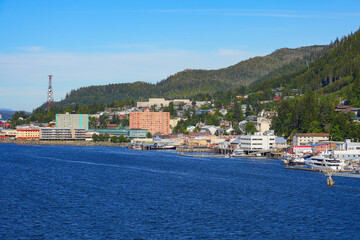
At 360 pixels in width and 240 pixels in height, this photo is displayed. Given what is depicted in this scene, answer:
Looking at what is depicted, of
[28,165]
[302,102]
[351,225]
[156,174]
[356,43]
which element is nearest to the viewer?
[351,225]

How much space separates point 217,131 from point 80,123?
50.7 metres

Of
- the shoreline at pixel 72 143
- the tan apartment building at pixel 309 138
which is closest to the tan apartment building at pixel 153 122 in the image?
the shoreline at pixel 72 143

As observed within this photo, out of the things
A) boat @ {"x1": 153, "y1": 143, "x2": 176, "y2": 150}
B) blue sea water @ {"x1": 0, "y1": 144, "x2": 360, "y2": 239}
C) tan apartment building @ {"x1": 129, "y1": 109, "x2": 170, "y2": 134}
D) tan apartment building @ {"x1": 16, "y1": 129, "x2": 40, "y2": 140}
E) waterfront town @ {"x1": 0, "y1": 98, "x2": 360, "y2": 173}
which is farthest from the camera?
tan apartment building @ {"x1": 129, "y1": 109, "x2": 170, "y2": 134}

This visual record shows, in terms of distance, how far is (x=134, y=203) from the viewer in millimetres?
42312

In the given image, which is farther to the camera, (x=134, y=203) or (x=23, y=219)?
(x=134, y=203)

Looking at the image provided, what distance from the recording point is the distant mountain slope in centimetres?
15450

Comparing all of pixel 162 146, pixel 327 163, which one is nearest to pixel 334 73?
pixel 162 146

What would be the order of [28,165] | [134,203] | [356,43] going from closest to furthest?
[134,203] < [28,165] < [356,43]

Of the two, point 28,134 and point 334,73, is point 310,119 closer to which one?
point 334,73

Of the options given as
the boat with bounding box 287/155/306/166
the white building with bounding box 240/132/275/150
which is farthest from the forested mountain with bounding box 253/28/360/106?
the boat with bounding box 287/155/306/166

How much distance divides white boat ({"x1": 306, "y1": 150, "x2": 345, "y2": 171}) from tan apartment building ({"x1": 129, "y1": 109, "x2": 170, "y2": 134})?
102965mm

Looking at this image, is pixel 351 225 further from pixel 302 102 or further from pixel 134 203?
pixel 302 102

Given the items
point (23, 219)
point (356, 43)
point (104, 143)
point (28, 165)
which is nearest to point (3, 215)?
point (23, 219)

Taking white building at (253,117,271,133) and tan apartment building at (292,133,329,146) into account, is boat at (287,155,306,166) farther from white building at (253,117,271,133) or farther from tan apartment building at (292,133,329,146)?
white building at (253,117,271,133)
